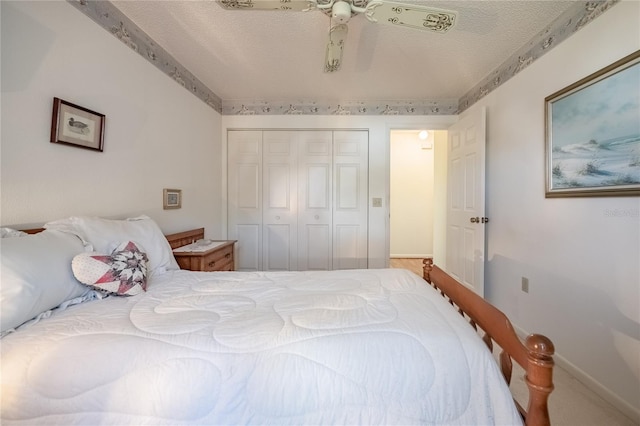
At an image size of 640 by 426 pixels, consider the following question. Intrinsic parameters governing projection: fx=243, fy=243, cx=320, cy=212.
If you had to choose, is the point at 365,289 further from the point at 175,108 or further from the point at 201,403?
the point at 175,108

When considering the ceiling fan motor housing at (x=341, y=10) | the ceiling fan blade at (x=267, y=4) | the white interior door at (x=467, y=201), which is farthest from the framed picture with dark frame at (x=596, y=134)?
the ceiling fan blade at (x=267, y=4)

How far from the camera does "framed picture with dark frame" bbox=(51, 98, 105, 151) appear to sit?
50.0 inches

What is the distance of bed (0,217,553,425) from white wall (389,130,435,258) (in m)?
4.08

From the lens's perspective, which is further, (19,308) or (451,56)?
(451,56)

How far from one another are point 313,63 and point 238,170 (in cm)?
166

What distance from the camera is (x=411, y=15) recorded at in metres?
1.32

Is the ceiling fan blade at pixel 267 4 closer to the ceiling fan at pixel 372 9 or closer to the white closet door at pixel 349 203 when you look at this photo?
the ceiling fan at pixel 372 9

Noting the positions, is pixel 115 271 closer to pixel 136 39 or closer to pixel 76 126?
pixel 76 126

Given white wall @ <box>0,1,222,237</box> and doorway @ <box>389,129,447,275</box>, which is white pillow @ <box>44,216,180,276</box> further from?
doorway @ <box>389,129,447,275</box>

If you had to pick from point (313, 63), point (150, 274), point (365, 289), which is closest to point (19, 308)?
point (150, 274)

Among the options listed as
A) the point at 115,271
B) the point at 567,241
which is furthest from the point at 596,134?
the point at 115,271

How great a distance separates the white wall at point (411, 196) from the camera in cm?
479

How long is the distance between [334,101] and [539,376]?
3.12m

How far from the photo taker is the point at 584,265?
1.52 meters
